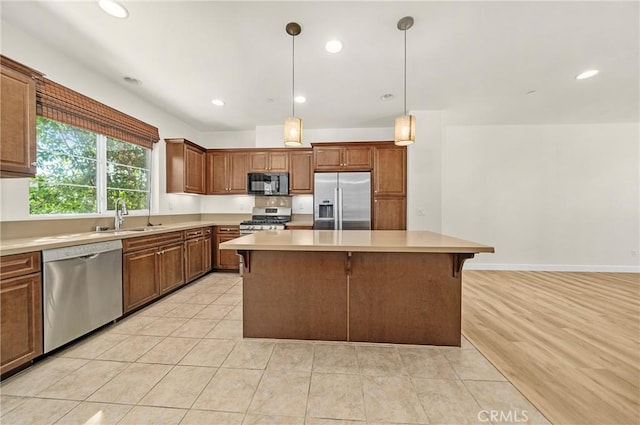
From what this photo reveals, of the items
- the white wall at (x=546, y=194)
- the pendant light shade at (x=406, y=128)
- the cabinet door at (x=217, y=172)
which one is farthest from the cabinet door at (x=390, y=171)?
the cabinet door at (x=217, y=172)

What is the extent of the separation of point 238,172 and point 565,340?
16.4 ft

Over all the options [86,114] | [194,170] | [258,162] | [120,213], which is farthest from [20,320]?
[258,162]

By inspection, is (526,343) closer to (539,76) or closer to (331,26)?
(539,76)

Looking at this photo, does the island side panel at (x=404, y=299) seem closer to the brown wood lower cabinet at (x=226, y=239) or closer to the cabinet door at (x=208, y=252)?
the brown wood lower cabinet at (x=226, y=239)

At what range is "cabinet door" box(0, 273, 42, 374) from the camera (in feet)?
5.46

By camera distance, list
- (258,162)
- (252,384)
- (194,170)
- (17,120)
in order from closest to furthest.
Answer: (252,384), (17,120), (194,170), (258,162)

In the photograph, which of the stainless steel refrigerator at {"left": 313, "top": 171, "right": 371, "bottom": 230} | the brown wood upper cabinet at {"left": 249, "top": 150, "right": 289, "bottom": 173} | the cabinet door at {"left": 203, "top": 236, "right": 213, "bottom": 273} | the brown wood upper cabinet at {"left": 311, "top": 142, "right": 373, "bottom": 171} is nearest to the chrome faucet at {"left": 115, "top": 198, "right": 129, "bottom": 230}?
the cabinet door at {"left": 203, "top": 236, "right": 213, "bottom": 273}

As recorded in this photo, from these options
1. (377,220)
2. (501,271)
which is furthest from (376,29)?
(501,271)

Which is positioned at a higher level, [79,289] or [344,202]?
[344,202]

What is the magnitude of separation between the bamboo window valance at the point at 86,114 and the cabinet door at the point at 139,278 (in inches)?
60.3

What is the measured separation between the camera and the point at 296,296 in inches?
88.0

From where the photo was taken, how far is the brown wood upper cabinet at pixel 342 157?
4.37 meters

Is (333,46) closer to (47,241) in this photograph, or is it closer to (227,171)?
(47,241)

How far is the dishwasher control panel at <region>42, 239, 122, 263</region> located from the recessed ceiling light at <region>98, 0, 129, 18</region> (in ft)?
6.37
